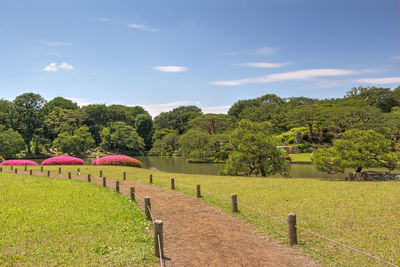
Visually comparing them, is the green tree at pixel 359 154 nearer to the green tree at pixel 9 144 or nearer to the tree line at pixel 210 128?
the tree line at pixel 210 128

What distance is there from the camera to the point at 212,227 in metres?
9.31

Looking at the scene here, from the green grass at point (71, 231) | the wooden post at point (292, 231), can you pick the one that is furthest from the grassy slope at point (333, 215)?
the green grass at point (71, 231)

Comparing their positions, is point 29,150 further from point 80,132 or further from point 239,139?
point 239,139

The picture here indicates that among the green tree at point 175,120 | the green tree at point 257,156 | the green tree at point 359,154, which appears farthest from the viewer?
the green tree at point 175,120

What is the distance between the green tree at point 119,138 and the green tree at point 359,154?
5528 cm

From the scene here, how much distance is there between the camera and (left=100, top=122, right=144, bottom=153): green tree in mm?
70125

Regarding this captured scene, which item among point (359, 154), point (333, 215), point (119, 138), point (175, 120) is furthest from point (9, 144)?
point (175, 120)

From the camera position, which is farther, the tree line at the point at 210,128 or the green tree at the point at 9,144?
the tree line at the point at 210,128

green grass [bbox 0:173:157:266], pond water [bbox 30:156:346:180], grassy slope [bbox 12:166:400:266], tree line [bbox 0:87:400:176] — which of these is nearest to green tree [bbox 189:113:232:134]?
tree line [bbox 0:87:400:176]

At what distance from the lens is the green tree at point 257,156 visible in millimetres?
25516

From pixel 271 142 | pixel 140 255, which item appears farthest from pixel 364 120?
pixel 140 255

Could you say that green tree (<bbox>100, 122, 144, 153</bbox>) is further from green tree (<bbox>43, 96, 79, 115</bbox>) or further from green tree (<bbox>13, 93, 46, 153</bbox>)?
green tree (<bbox>43, 96, 79, 115</bbox>)

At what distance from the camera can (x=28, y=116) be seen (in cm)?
6281

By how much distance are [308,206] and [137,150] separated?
68458 mm
